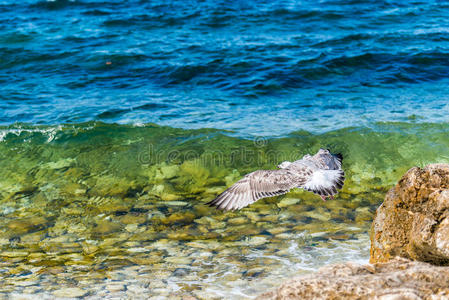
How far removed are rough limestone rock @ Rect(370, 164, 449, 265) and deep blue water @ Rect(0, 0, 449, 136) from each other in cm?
593

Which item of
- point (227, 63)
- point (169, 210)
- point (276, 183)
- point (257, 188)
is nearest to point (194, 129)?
point (169, 210)

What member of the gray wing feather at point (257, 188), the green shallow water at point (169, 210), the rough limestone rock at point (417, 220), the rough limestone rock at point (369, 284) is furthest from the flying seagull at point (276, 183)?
the rough limestone rock at point (369, 284)

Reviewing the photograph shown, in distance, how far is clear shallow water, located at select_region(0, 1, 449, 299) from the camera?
18.2 feet

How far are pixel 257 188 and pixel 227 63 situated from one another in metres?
8.78

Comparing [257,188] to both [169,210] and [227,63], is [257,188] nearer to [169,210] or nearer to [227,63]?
[169,210]

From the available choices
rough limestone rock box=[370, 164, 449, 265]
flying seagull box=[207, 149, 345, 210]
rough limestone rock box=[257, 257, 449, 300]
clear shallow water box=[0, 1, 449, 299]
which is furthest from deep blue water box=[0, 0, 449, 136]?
rough limestone rock box=[257, 257, 449, 300]

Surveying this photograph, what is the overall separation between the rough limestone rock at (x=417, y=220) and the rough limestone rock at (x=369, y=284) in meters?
0.47

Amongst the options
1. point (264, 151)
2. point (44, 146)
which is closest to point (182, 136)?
point (264, 151)

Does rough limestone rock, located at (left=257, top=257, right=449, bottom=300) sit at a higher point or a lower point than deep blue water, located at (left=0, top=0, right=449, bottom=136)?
lower

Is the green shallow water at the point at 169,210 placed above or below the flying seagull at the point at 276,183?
below

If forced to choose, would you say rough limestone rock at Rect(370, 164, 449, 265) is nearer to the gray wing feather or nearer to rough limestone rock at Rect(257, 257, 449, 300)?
→ rough limestone rock at Rect(257, 257, 449, 300)

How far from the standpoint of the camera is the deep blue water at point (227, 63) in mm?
11172

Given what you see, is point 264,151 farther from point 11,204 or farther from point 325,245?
point 11,204

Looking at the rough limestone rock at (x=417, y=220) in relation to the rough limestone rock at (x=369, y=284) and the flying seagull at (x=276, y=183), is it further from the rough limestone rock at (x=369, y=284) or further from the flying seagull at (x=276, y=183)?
the flying seagull at (x=276, y=183)
